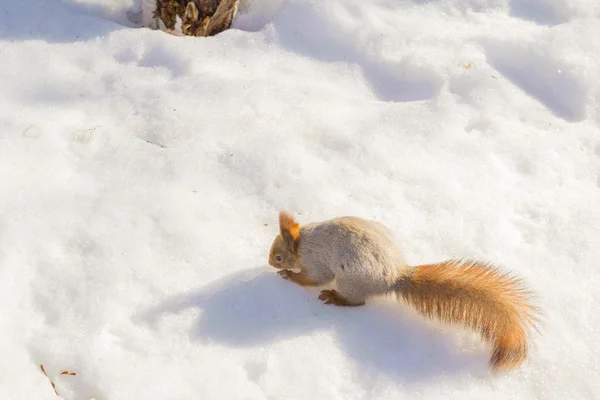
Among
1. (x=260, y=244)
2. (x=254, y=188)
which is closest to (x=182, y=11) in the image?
(x=254, y=188)

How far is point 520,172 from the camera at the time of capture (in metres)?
3.40

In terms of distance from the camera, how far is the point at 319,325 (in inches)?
106

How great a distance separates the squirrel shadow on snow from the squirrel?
0.28 feet

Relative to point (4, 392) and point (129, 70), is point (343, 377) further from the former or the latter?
point (129, 70)

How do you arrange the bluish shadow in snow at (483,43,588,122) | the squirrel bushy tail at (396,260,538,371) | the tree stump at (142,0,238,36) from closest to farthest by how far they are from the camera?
the squirrel bushy tail at (396,260,538,371) < the bluish shadow in snow at (483,43,588,122) < the tree stump at (142,0,238,36)

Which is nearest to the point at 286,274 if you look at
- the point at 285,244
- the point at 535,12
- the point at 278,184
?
the point at 285,244

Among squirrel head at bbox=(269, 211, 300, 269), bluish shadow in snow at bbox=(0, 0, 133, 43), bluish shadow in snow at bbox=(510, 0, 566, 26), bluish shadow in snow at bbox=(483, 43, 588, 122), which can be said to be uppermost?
bluish shadow in snow at bbox=(510, 0, 566, 26)

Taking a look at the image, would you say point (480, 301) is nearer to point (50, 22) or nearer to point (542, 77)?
point (542, 77)

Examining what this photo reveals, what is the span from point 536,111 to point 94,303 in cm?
286

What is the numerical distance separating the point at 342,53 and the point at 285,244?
5.53 feet

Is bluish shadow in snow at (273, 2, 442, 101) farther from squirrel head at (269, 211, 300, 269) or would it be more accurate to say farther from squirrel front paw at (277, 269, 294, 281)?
squirrel front paw at (277, 269, 294, 281)

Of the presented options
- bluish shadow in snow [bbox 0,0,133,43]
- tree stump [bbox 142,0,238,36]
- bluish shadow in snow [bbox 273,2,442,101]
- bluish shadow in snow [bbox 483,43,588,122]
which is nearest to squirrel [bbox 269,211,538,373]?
bluish shadow in snow [bbox 273,2,442,101]

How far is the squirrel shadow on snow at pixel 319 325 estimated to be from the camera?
2.60 m

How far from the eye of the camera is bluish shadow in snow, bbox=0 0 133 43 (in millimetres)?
3854
